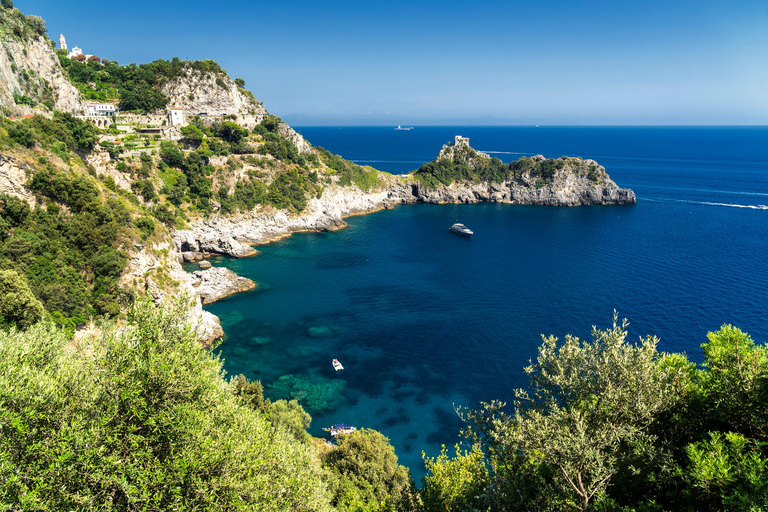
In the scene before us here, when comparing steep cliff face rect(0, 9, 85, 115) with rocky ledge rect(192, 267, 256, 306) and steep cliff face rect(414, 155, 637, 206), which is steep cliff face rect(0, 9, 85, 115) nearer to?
rocky ledge rect(192, 267, 256, 306)

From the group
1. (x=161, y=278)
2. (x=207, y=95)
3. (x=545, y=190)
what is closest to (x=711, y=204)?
(x=545, y=190)

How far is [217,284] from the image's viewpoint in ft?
203

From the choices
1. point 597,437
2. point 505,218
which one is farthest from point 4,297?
point 505,218

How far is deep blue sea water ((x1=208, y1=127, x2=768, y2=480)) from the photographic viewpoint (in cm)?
4100

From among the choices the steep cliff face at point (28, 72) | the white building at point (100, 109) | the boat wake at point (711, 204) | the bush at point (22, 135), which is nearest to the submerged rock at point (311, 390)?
the bush at point (22, 135)

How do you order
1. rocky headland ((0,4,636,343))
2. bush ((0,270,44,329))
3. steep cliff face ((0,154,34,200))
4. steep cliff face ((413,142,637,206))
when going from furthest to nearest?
steep cliff face ((413,142,637,206)) → rocky headland ((0,4,636,343)) → steep cliff face ((0,154,34,200)) → bush ((0,270,44,329))

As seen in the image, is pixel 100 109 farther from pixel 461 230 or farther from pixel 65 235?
pixel 461 230

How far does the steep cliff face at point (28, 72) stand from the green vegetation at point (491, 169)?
311 ft

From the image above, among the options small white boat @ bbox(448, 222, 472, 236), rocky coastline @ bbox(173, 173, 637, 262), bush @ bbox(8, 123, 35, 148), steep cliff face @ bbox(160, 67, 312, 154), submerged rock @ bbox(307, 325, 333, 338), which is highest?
steep cliff face @ bbox(160, 67, 312, 154)

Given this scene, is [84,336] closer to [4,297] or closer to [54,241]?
[4,297]

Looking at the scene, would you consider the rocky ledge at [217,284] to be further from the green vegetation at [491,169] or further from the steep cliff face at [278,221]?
the green vegetation at [491,169]

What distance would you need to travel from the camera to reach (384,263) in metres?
77.4

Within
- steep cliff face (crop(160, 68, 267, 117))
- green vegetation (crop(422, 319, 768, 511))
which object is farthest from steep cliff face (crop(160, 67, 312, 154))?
green vegetation (crop(422, 319, 768, 511))

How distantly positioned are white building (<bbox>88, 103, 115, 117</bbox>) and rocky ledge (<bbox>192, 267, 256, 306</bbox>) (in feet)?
179
